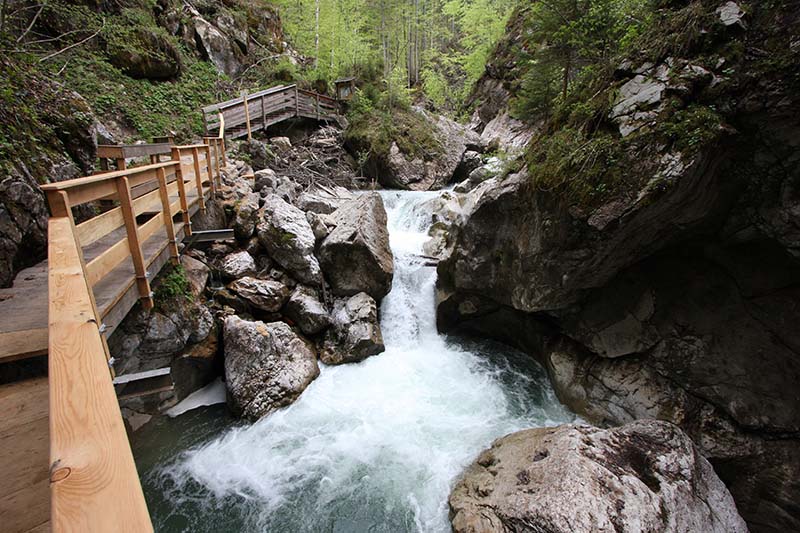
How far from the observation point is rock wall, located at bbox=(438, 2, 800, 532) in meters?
4.04

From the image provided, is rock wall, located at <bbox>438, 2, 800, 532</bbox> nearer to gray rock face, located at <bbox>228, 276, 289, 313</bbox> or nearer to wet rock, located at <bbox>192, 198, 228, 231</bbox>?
gray rock face, located at <bbox>228, 276, 289, 313</bbox>

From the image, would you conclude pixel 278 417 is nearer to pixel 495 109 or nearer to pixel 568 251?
pixel 568 251

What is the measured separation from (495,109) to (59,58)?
17822 millimetres

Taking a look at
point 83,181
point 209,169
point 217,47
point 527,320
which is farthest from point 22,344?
point 217,47

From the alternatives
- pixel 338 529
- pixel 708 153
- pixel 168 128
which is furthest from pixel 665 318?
pixel 168 128

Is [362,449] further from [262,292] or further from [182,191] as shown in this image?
[182,191]

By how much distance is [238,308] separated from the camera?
646 centimetres

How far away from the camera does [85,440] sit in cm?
97

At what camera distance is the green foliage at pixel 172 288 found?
5.15 metres

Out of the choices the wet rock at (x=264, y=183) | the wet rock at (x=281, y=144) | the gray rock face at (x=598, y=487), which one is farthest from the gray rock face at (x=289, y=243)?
the wet rock at (x=281, y=144)

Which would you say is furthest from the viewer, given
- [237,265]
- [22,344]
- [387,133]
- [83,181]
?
[387,133]

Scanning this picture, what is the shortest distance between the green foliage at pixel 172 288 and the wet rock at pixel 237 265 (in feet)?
3.34

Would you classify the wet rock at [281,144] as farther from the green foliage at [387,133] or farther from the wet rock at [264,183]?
the wet rock at [264,183]

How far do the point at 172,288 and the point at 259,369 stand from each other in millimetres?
1955
